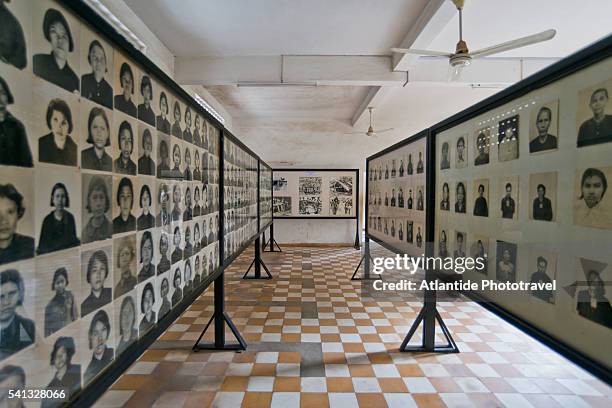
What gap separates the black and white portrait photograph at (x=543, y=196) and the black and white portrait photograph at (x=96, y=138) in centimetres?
165

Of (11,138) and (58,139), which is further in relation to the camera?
(58,139)

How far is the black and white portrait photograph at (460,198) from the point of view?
2.05 m

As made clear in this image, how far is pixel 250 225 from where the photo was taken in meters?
4.34

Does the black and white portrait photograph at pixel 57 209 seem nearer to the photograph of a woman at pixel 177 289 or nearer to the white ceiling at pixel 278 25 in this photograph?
the photograph of a woman at pixel 177 289

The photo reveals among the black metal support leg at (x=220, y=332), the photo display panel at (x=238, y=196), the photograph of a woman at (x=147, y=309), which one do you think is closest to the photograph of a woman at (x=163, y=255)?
the photograph of a woman at (x=147, y=309)

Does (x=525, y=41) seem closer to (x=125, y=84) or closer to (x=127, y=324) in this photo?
(x=125, y=84)

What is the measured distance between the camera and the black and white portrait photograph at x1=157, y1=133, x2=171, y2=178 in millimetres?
Result: 1438

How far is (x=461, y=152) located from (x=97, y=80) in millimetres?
2001

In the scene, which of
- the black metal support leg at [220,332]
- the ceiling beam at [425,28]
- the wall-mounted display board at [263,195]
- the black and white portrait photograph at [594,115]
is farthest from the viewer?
the wall-mounted display board at [263,195]

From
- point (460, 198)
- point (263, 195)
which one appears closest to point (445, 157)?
point (460, 198)

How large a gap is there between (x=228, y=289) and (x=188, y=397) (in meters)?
2.68

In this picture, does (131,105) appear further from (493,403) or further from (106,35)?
(493,403)

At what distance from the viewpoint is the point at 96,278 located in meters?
1.00

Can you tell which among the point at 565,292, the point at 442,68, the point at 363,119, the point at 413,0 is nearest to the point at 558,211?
the point at 565,292
